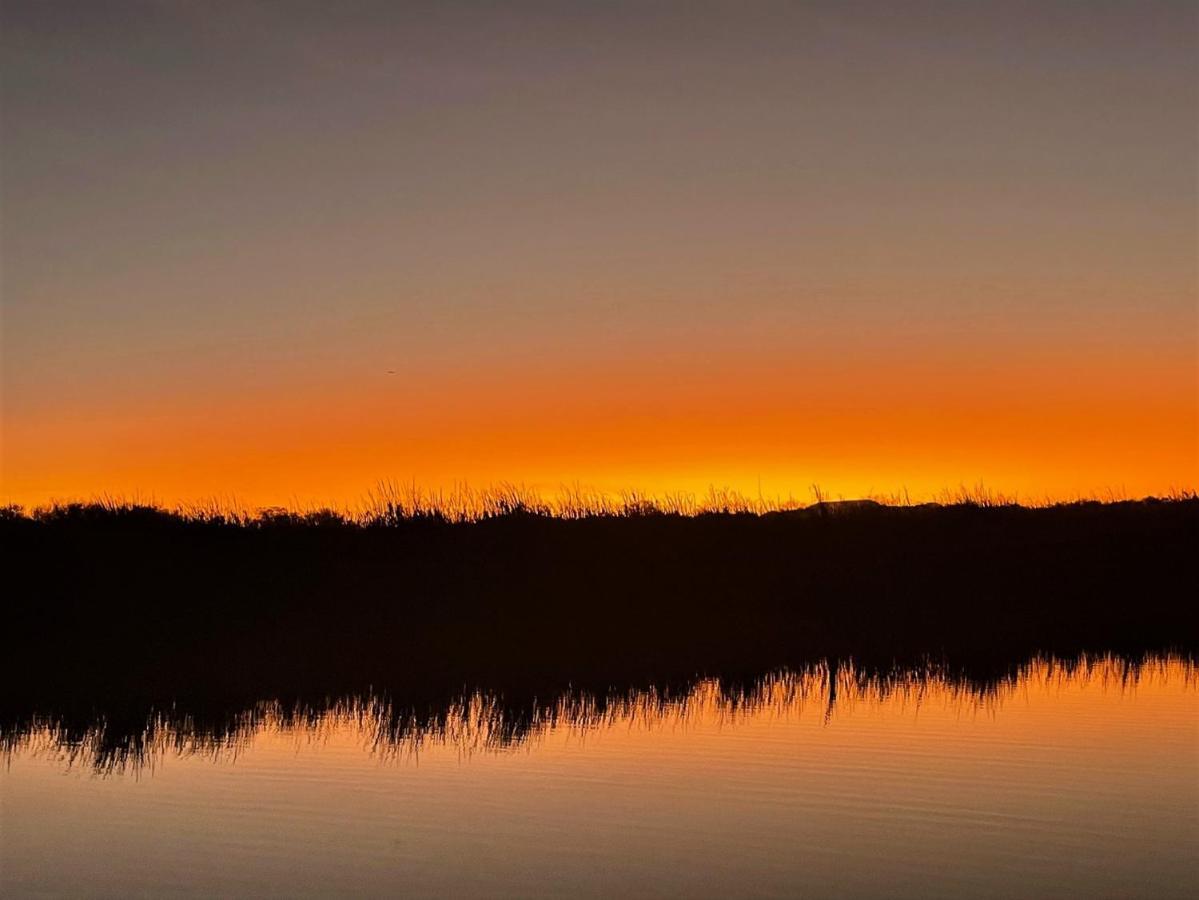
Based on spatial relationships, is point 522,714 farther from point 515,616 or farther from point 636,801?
point 515,616

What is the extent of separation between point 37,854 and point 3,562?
11.6m

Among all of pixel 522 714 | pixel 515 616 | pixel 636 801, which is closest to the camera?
pixel 636 801

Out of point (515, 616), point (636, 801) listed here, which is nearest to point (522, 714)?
point (636, 801)

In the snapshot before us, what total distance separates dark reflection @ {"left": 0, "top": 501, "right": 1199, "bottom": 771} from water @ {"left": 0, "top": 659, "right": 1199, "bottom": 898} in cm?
32

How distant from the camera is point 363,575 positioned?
742 inches

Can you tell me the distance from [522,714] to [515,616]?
18.2 feet

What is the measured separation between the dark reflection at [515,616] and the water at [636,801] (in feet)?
1.05

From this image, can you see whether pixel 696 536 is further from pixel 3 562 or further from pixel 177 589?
pixel 3 562

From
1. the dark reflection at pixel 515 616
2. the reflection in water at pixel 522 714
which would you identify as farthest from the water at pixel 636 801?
the dark reflection at pixel 515 616

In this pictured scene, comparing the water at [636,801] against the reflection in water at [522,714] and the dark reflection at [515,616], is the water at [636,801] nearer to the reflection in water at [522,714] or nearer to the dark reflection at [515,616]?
the reflection in water at [522,714]

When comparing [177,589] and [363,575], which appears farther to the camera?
[363,575]

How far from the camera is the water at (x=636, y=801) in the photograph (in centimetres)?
690

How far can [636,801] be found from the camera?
8.65 m

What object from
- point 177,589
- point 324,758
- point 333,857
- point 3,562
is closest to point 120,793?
point 324,758
